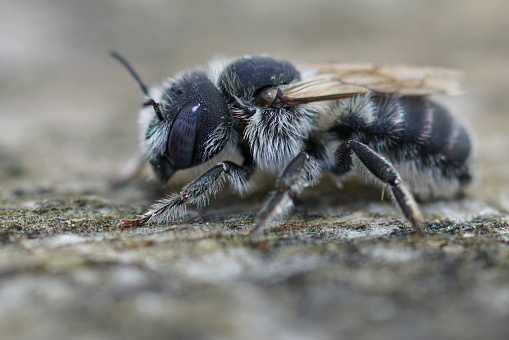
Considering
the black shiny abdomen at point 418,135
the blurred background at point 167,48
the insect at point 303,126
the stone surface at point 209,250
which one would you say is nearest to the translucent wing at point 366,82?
the insect at point 303,126

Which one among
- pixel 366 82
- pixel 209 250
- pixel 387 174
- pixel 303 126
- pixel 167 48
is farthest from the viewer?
pixel 167 48

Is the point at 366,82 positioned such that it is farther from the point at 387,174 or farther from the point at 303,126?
the point at 387,174

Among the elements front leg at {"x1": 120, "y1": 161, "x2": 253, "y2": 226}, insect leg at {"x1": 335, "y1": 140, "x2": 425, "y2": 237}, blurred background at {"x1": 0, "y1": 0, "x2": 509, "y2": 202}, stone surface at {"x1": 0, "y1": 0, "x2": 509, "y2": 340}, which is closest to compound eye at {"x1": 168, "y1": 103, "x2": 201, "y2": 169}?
front leg at {"x1": 120, "y1": 161, "x2": 253, "y2": 226}

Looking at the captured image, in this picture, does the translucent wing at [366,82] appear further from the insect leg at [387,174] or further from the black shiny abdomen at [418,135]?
the insect leg at [387,174]

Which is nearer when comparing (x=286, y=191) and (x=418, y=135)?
(x=286, y=191)

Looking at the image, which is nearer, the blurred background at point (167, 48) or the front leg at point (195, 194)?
the front leg at point (195, 194)

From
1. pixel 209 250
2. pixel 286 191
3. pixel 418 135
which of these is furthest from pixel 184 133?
pixel 418 135

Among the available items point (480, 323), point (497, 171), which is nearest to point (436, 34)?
point (497, 171)
